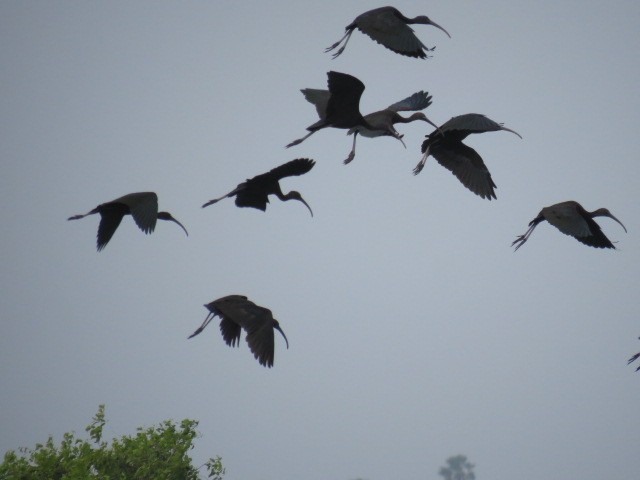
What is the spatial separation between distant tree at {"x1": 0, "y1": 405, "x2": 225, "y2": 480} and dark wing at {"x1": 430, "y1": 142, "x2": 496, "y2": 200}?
7271 mm

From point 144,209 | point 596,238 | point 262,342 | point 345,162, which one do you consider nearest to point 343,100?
point 345,162

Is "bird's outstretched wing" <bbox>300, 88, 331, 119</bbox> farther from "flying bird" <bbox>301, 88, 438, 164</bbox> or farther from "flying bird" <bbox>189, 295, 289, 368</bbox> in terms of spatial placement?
"flying bird" <bbox>189, 295, 289, 368</bbox>

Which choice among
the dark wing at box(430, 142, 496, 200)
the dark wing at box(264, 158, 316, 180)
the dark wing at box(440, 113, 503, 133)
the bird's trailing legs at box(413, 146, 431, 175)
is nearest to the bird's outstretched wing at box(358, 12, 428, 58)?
the dark wing at box(440, 113, 503, 133)

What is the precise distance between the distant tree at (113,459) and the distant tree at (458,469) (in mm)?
141816

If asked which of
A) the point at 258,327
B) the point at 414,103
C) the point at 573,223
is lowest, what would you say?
the point at 258,327

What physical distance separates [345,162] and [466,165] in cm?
248

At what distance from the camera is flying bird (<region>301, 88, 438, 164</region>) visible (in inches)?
402

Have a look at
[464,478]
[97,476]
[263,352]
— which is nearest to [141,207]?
[263,352]

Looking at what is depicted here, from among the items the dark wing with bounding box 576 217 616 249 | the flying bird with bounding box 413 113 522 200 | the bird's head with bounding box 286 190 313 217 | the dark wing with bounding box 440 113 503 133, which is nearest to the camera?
the dark wing with bounding box 440 113 503 133

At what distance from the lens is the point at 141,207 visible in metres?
9.11

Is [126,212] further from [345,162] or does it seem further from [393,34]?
[393,34]

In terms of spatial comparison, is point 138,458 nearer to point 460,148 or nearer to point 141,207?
point 141,207

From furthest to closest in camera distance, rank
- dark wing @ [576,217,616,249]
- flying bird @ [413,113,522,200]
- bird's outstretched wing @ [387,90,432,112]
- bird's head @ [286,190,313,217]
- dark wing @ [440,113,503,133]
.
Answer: bird's outstretched wing @ [387,90,432,112] → bird's head @ [286,190,313,217] → flying bird @ [413,113,522,200] → dark wing @ [576,217,616,249] → dark wing @ [440,113,503,133]

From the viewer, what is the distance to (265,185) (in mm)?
9688
